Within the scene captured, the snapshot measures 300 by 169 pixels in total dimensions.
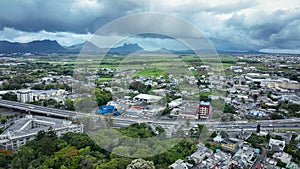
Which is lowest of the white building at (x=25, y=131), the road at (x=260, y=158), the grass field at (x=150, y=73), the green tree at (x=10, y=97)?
the road at (x=260, y=158)

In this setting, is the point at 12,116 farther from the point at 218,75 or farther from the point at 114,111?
the point at 218,75

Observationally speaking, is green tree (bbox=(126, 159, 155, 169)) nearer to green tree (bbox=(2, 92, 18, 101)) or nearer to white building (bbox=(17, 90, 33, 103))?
white building (bbox=(17, 90, 33, 103))


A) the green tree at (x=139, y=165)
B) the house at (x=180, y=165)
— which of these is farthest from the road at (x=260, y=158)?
the green tree at (x=139, y=165)

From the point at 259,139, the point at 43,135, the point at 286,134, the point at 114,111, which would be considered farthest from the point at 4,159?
the point at 286,134

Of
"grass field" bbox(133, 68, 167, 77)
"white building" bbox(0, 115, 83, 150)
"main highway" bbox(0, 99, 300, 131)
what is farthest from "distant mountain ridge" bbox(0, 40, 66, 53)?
"white building" bbox(0, 115, 83, 150)

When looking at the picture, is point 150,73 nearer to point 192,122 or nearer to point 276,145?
point 192,122

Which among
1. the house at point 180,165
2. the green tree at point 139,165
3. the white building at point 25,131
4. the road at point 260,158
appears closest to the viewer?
the green tree at point 139,165

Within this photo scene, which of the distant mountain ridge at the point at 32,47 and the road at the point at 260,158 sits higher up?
the distant mountain ridge at the point at 32,47

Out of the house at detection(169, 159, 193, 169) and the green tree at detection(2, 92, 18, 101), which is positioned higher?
the green tree at detection(2, 92, 18, 101)

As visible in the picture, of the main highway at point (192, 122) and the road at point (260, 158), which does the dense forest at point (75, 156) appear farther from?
the main highway at point (192, 122)

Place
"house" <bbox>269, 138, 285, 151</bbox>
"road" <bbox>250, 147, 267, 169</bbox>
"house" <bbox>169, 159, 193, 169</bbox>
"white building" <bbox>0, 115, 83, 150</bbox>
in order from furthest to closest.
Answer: "house" <bbox>269, 138, 285, 151</bbox> < "white building" <bbox>0, 115, 83, 150</bbox> < "road" <bbox>250, 147, 267, 169</bbox> < "house" <bbox>169, 159, 193, 169</bbox>
